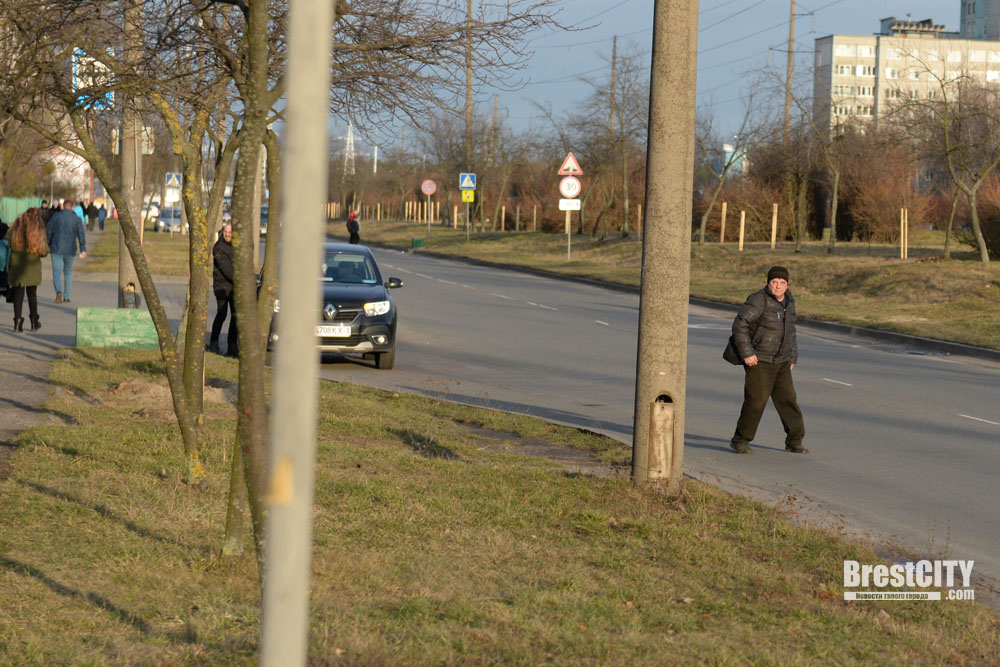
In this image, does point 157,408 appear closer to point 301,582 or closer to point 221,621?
point 221,621

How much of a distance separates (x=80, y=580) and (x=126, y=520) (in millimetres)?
1102

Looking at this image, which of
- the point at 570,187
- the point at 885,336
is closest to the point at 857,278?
the point at 885,336

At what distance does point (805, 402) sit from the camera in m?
13.4

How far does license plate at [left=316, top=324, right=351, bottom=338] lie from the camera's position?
15438 millimetres

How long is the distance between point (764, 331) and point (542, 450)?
2289 millimetres

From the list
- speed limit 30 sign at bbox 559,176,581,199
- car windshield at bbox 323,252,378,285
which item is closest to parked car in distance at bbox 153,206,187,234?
speed limit 30 sign at bbox 559,176,581,199

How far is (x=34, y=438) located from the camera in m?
8.84

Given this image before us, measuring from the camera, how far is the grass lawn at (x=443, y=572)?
4.81 metres

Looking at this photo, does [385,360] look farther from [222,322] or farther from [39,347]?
[39,347]

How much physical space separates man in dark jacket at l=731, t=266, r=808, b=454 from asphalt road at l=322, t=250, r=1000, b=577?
30 cm

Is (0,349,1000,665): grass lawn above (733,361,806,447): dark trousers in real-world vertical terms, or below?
below

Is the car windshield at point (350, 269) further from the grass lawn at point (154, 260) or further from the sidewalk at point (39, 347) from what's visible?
the grass lawn at point (154, 260)

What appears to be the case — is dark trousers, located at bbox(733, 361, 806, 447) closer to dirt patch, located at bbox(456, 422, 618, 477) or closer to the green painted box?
dirt patch, located at bbox(456, 422, 618, 477)

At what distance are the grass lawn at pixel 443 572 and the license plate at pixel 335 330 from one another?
6329 millimetres
